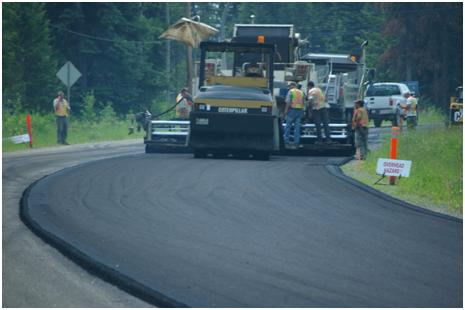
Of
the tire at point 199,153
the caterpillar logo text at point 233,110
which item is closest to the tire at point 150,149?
the tire at point 199,153

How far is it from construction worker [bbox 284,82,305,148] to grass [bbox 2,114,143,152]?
9.46m

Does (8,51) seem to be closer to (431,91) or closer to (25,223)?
(431,91)

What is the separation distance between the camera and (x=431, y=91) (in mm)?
67312

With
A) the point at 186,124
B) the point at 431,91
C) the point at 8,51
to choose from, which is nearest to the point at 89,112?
the point at 8,51

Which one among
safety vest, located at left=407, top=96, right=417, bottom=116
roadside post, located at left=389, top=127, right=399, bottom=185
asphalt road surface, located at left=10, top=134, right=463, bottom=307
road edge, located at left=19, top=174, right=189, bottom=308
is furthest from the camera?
safety vest, located at left=407, top=96, right=417, bottom=116

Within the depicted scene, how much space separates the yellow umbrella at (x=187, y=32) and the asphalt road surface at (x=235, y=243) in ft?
33.7

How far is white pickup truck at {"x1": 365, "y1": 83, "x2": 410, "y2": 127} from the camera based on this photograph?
4559 centimetres

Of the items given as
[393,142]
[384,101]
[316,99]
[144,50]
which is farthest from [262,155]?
[144,50]

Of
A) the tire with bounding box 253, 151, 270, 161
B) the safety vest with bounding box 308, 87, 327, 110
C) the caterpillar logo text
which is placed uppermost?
the safety vest with bounding box 308, 87, 327, 110

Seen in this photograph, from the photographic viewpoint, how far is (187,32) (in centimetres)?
2912

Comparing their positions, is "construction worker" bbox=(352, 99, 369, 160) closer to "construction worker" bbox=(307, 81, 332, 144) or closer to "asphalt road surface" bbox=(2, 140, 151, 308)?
"construction worker" bbox=(307, 81, 332, 144)

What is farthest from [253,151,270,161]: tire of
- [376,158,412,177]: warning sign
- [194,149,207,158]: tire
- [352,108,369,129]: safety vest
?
[376,158,412,177]: warning sign

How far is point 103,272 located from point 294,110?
50.4 ft

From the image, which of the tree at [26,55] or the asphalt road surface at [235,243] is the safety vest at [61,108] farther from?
the tree at [26,55]
